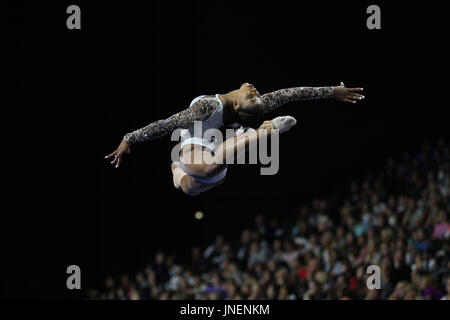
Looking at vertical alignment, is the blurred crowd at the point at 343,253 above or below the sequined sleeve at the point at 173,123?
below

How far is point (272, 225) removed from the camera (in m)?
12.7

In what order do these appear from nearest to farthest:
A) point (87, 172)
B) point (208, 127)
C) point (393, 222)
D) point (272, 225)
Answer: point (208, 127), point (393, 222), point (272, 225), point (87, 172)

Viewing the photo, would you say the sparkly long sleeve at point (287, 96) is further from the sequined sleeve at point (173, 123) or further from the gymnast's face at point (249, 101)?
the sequined sleeve at point (173, 123)

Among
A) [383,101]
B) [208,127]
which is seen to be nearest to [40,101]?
[383,101]

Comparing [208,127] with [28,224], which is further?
[28,224]

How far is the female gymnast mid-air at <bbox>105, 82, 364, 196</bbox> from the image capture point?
18.7 ft

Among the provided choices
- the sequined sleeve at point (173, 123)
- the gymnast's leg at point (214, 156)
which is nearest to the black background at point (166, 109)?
the gymnast's leg at point (214, 156)

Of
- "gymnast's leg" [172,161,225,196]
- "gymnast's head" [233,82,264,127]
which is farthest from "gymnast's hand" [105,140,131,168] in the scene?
"gymnast's head" [233,82,264,127]

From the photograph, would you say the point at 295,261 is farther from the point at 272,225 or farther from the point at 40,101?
the point at 40,101

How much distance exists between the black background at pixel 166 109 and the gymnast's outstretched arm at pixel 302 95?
6.15 metres

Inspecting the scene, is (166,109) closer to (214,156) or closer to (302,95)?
(214,156)

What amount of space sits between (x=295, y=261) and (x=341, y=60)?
437cm

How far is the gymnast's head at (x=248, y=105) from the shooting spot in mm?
5914

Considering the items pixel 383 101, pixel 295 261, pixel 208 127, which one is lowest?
pixel 295 261
